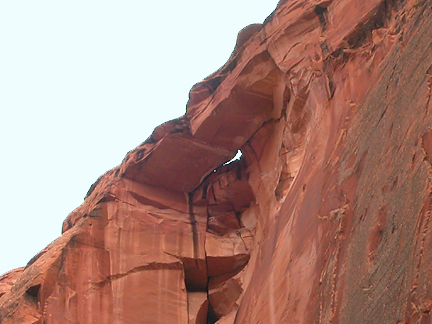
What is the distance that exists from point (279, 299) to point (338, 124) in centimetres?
375

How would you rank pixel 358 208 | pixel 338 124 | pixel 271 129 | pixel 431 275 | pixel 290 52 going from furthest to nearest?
pixel 271 129 < pixel 290 52 < pixel 338 124 < pixel 358 208 < pixel 431 275

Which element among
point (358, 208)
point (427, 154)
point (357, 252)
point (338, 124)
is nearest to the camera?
point (427, 154)

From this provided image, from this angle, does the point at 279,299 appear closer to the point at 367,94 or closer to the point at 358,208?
the point at 358,208

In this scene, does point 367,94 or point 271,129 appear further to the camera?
point 271,129

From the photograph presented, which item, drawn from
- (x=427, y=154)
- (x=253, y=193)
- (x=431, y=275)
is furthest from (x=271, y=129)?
(x=431, y=275)

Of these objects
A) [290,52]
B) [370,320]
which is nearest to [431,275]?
[370,320]

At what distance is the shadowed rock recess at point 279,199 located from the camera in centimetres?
888

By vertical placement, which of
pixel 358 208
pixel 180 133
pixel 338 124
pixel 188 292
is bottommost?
pixel 188 292

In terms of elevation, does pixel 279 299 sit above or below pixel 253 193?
below

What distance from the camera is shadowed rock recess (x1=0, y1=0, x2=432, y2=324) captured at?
8.88 metres

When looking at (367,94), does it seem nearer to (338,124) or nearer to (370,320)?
(338,124)

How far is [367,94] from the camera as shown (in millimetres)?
11922

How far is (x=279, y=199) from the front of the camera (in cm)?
1638

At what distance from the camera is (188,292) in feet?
63.9
